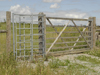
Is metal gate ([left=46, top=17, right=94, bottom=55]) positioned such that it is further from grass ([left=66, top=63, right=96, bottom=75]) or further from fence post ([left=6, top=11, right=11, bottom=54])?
grass ([left=66, top=63, right=96, bottom=75])

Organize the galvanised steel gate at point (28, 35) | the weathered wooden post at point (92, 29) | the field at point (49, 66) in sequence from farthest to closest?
1. the weathered wooden post at point (92, 29)
2. the galvanised steel gate at point (28, 35)
3. the field at point (49, 66)

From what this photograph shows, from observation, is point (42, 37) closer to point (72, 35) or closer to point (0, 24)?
point (0, 24)

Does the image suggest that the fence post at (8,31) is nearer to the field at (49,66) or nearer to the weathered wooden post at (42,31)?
the field at (49,66)

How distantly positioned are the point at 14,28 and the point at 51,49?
9.21 feet

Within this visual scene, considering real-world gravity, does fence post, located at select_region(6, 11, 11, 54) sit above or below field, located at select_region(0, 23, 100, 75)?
above

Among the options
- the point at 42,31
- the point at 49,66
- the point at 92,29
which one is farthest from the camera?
the point at 92,29

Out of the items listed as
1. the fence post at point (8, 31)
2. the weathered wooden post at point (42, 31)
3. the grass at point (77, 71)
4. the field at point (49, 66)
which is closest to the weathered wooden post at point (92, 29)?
the field at point (49, 66)

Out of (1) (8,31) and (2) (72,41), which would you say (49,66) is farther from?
(2) (72,41)

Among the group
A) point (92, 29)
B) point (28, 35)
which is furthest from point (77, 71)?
point (92, 29)

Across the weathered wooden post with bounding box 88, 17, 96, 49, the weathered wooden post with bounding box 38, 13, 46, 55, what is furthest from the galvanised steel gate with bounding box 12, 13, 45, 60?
the weathered wooden post with bounding box 88, 17, 96, 49

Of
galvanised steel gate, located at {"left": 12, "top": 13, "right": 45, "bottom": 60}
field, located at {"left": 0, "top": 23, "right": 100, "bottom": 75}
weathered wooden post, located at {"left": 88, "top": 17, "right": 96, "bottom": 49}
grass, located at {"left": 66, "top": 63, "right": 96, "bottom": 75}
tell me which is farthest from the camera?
weathered wooden post, located at {"left": 88, "top": 17, "right": 96, "bottom": 49}

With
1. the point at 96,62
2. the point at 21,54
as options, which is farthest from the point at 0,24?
the point at 96,62

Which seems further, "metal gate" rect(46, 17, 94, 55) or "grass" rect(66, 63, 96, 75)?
"metal gate" rect(46, 17, 94, 55)

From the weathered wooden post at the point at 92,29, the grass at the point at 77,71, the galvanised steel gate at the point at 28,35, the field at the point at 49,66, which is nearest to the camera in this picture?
the grass at the point at 77,71
